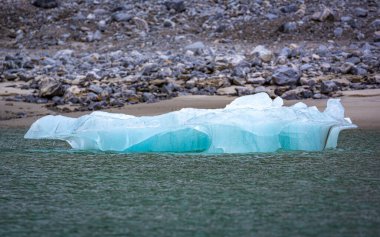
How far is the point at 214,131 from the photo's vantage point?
5809 millimetres

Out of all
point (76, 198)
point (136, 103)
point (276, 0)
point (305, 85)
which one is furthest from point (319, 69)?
point (76, 198)

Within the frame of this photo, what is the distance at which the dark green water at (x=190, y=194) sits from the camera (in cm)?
338

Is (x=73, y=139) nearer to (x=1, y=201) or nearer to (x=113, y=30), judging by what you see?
(x=1, y=201)

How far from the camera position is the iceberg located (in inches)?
229

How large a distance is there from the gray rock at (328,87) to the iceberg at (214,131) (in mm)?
3603

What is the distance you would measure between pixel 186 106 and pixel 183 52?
4.00 m

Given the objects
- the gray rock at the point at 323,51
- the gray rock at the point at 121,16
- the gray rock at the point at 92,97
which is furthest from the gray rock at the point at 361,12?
the gray rock at the point at 92,97

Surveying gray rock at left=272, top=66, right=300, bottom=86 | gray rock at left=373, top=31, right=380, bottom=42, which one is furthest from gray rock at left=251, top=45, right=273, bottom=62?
gray rock at left=373, top=31, right=380, bottom=42

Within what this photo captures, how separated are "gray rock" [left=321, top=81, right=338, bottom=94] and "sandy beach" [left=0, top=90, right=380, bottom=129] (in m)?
0.21

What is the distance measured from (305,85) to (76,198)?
644 centimetres

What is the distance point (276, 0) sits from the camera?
1623cm

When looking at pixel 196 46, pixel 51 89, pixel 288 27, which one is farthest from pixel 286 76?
pixel 288 27

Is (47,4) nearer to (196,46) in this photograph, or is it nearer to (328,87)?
(196,46)

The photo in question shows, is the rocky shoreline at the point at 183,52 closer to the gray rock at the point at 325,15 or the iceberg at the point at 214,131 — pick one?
the gray rock at the point at 325,15
